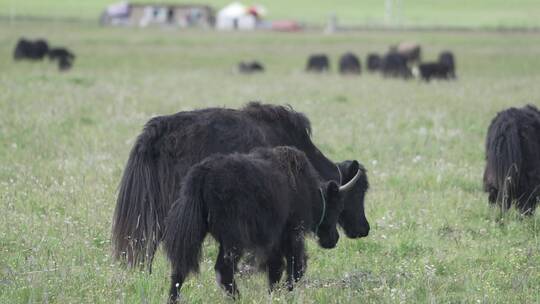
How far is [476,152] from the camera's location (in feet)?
44.2

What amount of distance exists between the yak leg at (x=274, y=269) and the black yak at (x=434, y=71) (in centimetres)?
2270

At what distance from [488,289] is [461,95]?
15.4 m

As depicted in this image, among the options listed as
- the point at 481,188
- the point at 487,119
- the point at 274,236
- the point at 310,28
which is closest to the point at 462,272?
the point at 274,236

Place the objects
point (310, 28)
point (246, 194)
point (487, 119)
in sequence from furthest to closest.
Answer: point (310, 28)
point (487, 119)
point (246, 194)

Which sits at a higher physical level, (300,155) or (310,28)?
(300,155)

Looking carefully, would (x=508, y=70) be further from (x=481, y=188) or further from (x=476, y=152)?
(x=481, y=188)

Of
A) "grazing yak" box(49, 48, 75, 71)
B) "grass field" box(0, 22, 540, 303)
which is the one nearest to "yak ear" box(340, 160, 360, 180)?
"grass field" box(0, 22, 540, 303)

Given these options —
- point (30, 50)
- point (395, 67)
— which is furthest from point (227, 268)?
point (30, 50)

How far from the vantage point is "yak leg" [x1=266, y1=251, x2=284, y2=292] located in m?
6.85

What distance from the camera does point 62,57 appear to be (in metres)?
31.7

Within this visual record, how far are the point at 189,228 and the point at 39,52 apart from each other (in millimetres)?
29594

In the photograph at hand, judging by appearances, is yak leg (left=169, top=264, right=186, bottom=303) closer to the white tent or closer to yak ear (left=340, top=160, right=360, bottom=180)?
yak ear (left=340, top=160, right=360, bottom=180)

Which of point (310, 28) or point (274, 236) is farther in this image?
point (310, 28)

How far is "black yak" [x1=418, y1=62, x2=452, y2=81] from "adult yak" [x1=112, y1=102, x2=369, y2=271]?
2133cm
